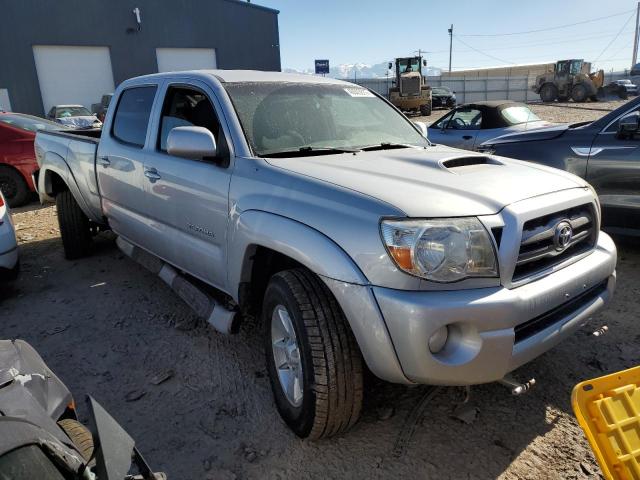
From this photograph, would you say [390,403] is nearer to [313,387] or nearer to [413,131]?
[313,387]

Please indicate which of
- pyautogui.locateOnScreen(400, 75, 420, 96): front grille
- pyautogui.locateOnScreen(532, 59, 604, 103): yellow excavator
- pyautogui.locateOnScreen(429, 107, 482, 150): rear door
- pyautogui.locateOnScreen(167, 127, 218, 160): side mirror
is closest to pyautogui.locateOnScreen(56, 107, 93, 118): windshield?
pyautogui.locateOnScreen(429, 107, 482, 150): rear door

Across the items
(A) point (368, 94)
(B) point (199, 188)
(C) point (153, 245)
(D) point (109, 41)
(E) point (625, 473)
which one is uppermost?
(D) point (109, 41)

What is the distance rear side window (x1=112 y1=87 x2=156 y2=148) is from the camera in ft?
13.0

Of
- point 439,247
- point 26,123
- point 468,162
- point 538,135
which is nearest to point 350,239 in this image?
point 439,247

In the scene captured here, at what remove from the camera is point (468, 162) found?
291cm

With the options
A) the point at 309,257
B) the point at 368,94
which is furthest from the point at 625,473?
the point at 368,94

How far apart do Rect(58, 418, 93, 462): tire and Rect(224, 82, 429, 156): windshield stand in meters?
1.65

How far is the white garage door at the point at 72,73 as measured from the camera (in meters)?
25.0

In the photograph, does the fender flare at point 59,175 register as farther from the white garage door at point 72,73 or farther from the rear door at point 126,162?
the white garage door at point 72,73

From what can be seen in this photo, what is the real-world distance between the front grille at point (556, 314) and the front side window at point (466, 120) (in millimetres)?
6497

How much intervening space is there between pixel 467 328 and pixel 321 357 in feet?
2.15

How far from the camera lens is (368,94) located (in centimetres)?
391

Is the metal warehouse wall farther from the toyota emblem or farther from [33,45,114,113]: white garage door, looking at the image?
the toyota emblem

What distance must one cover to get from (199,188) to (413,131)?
5.59 ft
